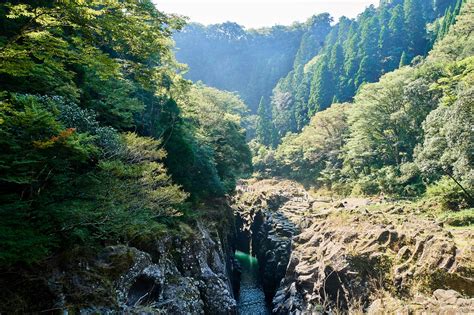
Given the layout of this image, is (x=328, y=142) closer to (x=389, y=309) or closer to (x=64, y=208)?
(x=389, y=309)

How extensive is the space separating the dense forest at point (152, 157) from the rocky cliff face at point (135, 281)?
0.05 meters

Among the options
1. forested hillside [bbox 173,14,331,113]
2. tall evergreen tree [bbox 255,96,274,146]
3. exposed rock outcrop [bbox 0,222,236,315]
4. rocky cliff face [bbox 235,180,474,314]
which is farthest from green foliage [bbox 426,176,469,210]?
forested hillside [bbox 173,14,331,113]

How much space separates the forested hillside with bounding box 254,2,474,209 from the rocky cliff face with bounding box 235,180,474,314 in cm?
335

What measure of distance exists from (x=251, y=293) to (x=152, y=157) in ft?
54.8

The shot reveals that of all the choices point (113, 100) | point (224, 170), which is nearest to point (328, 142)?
point (224, 170)

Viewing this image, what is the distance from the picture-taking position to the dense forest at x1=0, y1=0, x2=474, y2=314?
20.9ft

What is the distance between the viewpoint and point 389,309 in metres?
11.8

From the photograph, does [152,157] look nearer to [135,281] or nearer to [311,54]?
[135,281]

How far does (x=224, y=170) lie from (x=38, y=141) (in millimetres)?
22648

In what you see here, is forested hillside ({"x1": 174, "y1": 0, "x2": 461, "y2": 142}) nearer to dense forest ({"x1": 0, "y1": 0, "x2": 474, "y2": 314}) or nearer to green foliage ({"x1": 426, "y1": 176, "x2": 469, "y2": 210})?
dense forest ({"x1": 0, "y1": 0, "x2": 474, "y2": 314})

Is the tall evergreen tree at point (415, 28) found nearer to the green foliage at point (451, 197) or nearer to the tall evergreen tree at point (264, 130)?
the tall evergreen tree at point (264, 130)

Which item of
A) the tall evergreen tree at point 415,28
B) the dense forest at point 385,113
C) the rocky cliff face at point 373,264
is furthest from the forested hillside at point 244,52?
the rocky cliff face at point 373,264

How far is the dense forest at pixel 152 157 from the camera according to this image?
6.38 metres

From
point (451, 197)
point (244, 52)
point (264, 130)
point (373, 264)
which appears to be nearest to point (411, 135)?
point (451, 197)
